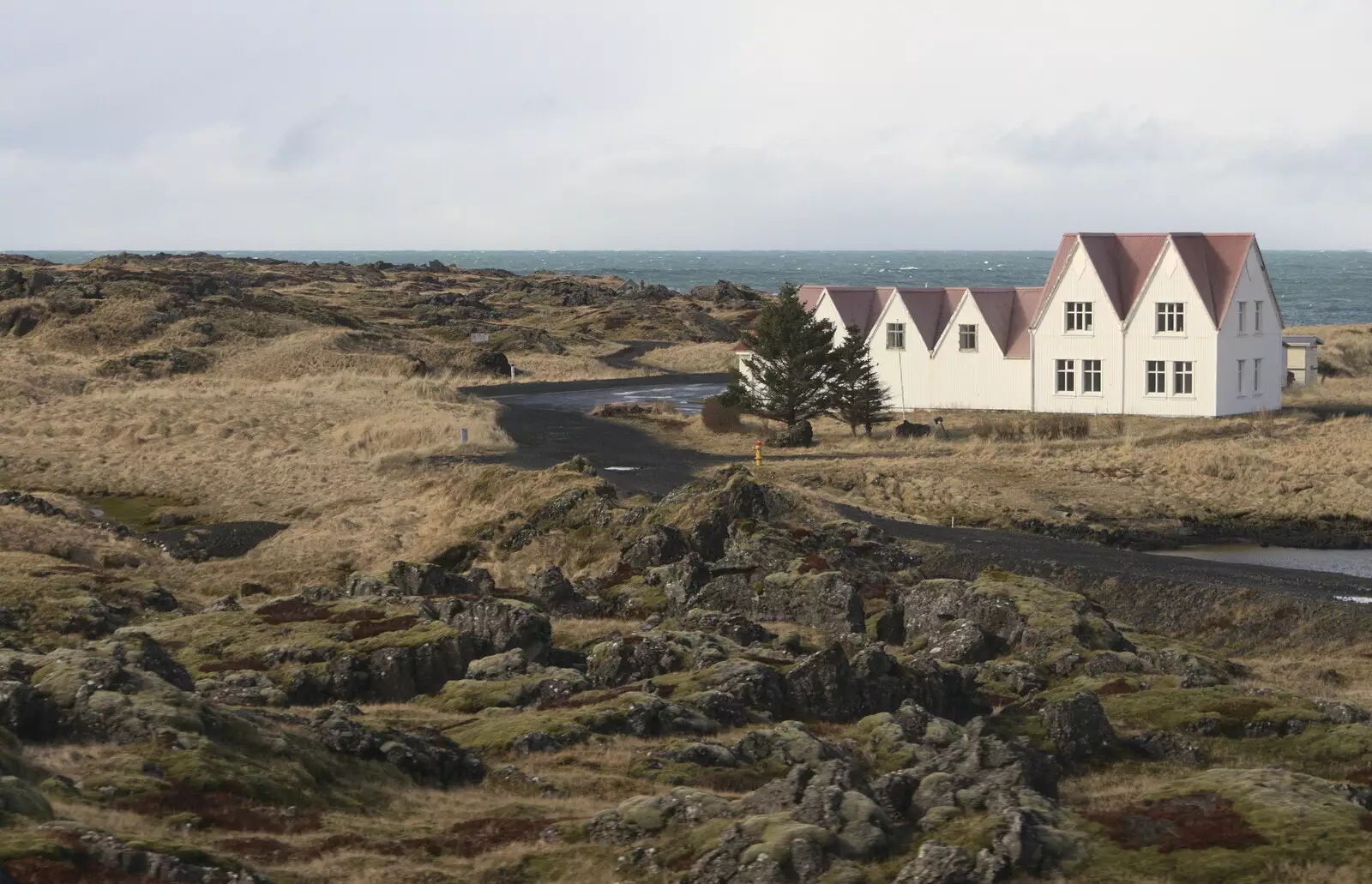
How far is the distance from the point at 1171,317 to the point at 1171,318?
0.03 m

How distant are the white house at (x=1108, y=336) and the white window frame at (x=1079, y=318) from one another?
0.04m

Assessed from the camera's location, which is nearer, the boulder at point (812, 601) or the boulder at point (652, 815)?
the boulder at point (652, 815)

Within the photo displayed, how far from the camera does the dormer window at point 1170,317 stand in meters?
57.7

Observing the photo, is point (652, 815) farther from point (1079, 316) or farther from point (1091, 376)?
point (1079, 316)

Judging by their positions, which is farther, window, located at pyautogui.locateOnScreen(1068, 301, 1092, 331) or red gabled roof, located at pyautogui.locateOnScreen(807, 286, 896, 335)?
red gabled roof, located at pyautogui.locateOnScreen(807, 286, 896, 335)

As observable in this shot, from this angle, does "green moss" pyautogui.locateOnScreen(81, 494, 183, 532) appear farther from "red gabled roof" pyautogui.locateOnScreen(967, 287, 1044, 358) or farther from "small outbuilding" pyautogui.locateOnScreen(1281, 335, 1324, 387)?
"small outbuilding" pyautogui.locateOnScreen(1281, 335, 1324, 387)

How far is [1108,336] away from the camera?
194ft

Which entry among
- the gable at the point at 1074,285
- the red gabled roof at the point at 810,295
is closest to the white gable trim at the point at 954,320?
the gable at the point at 1074,285

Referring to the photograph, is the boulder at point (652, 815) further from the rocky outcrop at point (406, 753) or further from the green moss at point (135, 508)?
the green moss at point (135, 508)

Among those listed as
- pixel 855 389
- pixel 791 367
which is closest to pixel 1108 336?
pixel 855 389

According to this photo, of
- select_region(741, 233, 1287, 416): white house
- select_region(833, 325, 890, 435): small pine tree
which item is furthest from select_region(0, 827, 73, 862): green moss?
select_region(741, 233, 1287, 416): white house

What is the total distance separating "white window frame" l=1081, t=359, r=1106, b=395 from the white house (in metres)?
0.04

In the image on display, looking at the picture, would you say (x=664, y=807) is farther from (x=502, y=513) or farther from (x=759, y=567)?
(x=502, y=513)

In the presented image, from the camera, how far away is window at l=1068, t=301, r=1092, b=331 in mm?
59812
